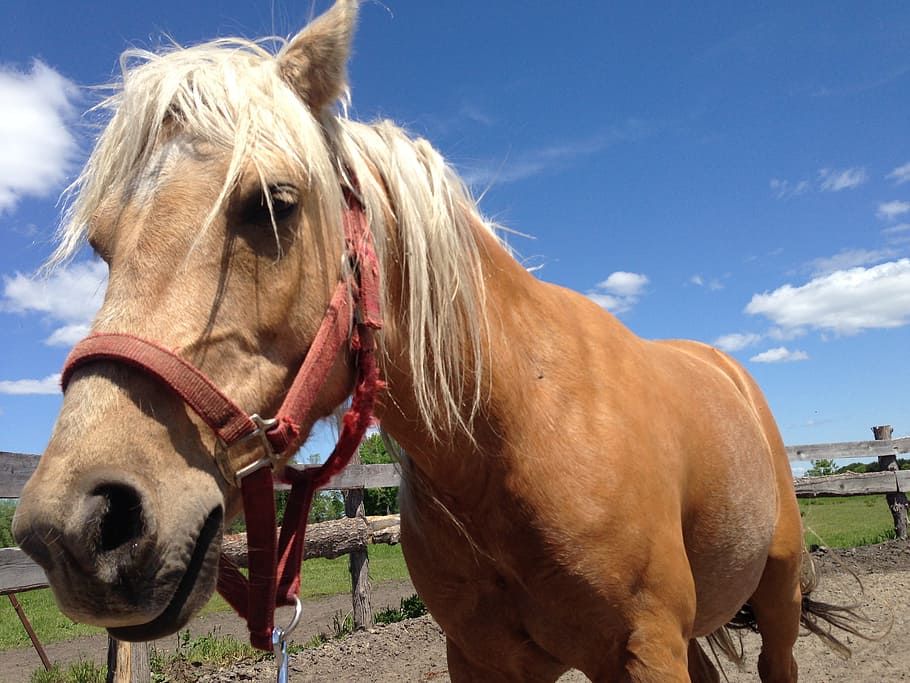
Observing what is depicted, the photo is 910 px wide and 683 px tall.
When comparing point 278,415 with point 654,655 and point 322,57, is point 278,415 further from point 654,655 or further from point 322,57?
point 654,655

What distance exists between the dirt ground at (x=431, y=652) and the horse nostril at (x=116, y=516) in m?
4.60

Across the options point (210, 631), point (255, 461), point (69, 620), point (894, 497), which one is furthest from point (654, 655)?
point (894, 497)

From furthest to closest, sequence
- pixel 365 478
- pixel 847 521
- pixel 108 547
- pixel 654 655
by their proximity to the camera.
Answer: pixel 847 521 → pixel 365 478 → pixel 654 655 → pixel 108 547

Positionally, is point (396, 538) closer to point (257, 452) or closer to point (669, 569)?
point (669, 569)

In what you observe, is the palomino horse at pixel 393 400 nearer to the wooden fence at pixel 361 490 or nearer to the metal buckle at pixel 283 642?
the metal buckle at pixel 283 642

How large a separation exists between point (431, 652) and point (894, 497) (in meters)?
8.23

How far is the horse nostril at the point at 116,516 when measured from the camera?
1.16 m

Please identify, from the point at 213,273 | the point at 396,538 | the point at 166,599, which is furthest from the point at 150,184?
the point at 396,538

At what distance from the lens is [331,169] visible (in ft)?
5.41

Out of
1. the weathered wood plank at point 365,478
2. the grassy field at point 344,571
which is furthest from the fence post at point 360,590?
the grassy field at point 344,571

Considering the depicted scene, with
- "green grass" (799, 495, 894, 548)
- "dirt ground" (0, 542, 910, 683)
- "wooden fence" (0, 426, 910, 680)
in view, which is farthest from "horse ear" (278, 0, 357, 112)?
"green grass" (799, 495, 894, 548)

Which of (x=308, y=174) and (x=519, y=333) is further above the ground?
(x=308, y=174)

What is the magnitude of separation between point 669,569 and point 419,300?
3.96 feet

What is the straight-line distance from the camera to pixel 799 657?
223 inches
